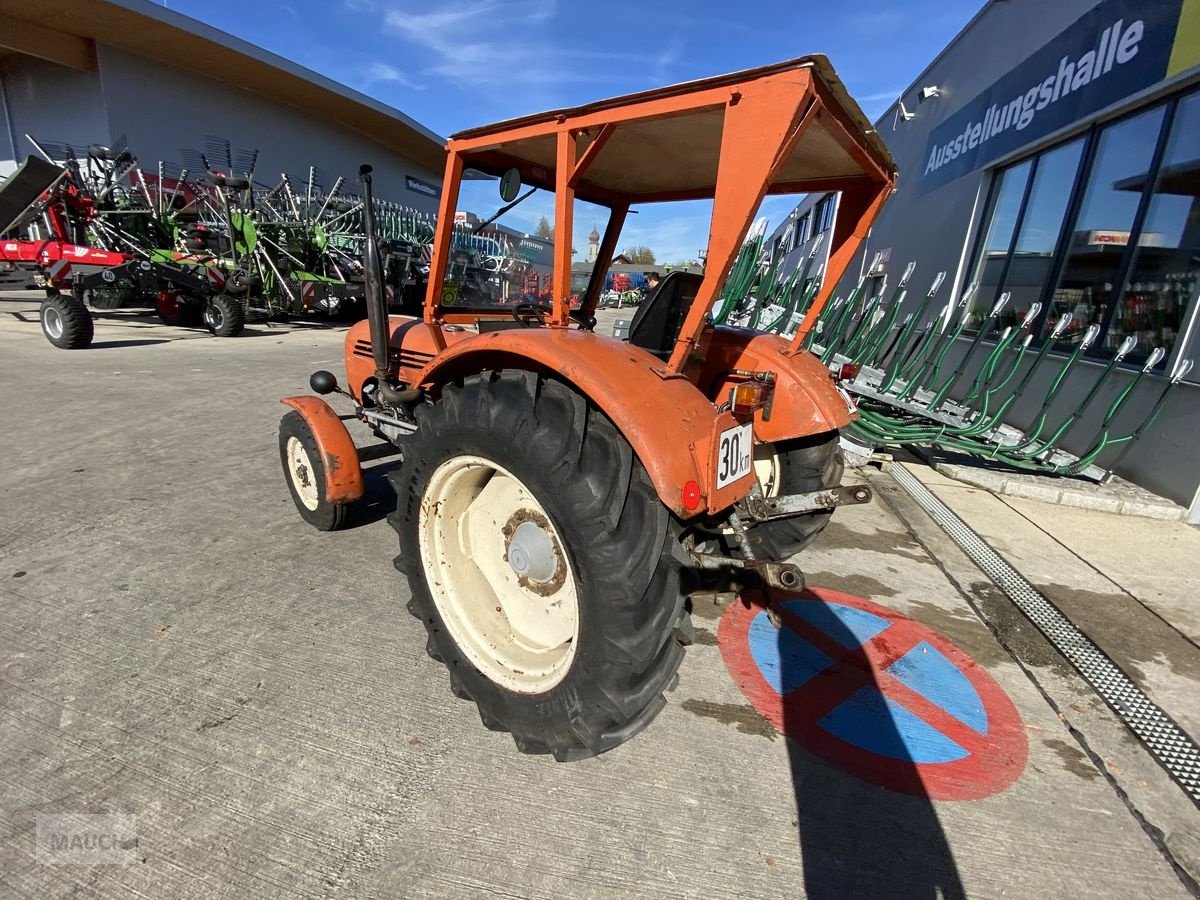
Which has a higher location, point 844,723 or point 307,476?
point 307,476

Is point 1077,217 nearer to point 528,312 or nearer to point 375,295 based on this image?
point 528,312

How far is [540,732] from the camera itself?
5.50ft

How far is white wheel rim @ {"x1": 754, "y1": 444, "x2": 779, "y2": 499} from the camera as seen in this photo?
2812mm

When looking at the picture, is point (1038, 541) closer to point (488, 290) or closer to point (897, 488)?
point (897, 488)

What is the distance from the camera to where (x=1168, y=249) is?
4.88 meters

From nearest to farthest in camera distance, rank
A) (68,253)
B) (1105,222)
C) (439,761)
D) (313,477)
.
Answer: (439,761)
(313,477)
(1105,222)
(68,253)

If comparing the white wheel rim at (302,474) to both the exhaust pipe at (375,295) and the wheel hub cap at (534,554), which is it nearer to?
the exhaust pipe at (375,295)

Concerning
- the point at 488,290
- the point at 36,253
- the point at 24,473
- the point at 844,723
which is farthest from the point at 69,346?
the point at 844,723

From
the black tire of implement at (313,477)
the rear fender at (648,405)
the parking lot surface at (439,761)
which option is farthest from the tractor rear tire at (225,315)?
the rear fender at (648,405)

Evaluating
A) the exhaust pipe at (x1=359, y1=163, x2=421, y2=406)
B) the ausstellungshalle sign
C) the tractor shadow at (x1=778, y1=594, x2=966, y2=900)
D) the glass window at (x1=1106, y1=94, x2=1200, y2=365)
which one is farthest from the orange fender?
the ausstellungshalle sign

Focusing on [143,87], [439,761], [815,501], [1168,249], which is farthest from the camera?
[143,87]

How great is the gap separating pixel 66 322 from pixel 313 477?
747 cm

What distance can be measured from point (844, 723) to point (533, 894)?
47.1 inches

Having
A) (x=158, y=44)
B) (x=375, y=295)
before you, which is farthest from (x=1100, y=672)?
(x=158, y=44)
